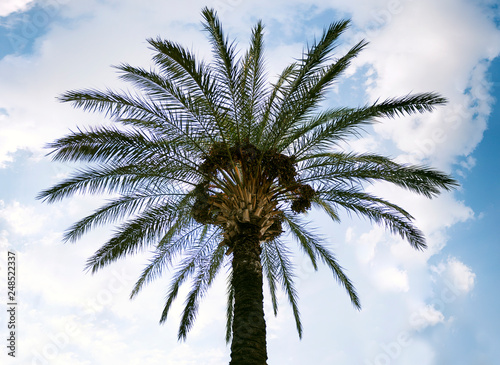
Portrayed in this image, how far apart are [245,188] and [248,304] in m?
2.44

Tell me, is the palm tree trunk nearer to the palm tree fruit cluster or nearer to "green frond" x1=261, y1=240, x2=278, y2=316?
the palm tree fruit cluster

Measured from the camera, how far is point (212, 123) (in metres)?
8.59

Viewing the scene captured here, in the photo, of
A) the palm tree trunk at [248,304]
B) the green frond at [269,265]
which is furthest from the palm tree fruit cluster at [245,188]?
the green frond at [269,265]

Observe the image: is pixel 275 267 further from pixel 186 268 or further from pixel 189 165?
pixel 189 165

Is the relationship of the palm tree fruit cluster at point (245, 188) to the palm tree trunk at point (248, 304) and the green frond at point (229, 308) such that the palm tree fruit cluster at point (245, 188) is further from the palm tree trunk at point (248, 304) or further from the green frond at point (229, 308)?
the green frond at point (229, 308)

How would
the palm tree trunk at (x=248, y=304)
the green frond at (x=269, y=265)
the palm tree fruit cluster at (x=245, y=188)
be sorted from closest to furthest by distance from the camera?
the palm tree trunk at (x=248, y=304)
the palm tree fruit cluster at (x=245, y=188)
the green frond at (x=269, y=265)

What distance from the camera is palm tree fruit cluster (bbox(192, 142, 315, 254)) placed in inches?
343

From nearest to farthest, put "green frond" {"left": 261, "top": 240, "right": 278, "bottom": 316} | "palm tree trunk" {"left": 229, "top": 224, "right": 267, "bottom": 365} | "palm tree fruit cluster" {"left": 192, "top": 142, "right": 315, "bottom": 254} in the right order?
"palm tree trunk" {"left": 229, "top": 224, "right": 267, "bottom": 365}, "palm tree fruit cluster" {"left": 192, "top": 142, "right": 315, "bottom": 254}, "green frond" {"left": 261, "top": 240, "right": 278, "bottom": 316}

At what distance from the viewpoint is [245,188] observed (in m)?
8.90

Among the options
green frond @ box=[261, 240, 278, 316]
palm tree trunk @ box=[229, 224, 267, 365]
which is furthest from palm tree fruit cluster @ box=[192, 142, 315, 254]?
green frond @ box=[261, 240, 278, 316]

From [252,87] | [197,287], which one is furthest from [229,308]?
[252,87]

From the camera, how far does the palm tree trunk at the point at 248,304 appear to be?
6.84m

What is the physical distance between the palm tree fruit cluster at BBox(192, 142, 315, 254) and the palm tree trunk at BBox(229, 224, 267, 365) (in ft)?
1.12

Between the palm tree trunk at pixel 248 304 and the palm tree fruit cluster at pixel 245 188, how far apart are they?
0.34 m
